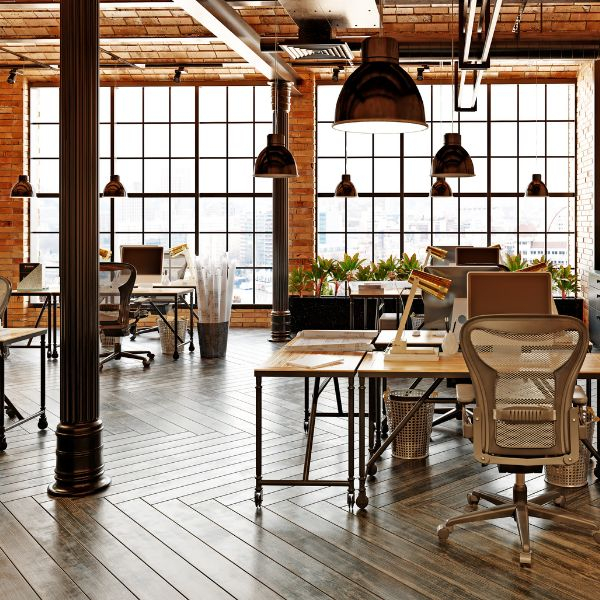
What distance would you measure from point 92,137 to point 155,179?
8356 millimetres

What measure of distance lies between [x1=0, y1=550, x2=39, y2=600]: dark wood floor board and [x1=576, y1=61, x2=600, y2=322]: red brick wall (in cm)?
875

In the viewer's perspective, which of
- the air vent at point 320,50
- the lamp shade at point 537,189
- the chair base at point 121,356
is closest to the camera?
the air vent at point 320,50

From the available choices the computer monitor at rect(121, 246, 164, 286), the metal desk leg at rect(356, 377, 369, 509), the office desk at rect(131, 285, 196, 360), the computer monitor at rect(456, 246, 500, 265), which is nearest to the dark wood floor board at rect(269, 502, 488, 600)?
the metal desk leg at rect(356, 377, 369, 509)

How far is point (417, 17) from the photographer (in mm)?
9633

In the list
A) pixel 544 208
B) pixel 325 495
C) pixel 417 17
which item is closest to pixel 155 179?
pixel 417 17

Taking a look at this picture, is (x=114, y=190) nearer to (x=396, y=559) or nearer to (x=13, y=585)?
(x=13, y=585)

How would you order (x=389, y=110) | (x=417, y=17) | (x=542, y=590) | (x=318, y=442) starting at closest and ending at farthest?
1. (x=542, y=590)
2. (x=389, y=110)
3. (x=318, y=442)
4. (x=417, y=17)

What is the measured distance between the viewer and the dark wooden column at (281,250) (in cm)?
1063

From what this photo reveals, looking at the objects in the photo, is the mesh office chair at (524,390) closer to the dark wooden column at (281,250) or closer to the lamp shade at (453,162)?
the lamp shade at (453,162)

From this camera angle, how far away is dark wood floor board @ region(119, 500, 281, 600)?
309 centimetres

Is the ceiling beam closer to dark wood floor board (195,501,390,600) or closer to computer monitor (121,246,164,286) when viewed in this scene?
computer monitor (121,246,164,286)

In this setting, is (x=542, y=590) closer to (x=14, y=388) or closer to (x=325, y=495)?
(x=325, y=495)

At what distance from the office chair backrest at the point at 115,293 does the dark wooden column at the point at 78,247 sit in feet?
11.5

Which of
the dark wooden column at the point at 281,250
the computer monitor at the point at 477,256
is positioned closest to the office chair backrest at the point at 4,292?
the computer monitor at the point at 477,256
